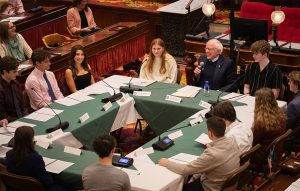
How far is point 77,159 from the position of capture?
5.41m

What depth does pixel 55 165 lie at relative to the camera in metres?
5.29

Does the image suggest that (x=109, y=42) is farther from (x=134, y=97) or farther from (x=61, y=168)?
(x=61, y=168)

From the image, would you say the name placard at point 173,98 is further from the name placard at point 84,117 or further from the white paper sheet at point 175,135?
the name placard at point 84,117

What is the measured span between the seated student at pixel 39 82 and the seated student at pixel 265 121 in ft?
8.76

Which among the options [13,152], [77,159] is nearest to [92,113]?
[77,159]

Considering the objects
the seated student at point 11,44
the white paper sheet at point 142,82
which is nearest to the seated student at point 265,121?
the white paper sheet at point 142,82

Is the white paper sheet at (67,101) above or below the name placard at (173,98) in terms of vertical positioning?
above

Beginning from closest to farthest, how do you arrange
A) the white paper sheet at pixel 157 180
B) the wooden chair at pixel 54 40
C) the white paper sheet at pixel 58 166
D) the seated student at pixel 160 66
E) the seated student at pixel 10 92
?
1. the white paper sheet at pixel 157 180
2. the white paper sheet at pixel 58 166
3. the seated student at pixel 10 92
4. the seated student at pixel 160 66
5. the wooden chair at pixel 54 40

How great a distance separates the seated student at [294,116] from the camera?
20.3 feet

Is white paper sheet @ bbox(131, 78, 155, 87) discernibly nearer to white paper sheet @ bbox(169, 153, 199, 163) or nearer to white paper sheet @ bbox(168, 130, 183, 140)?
white paper sheet @ bbox(168, 130, 183, 140)

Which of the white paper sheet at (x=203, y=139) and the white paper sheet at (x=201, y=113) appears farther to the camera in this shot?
the white paper sheet at (x=201, y=113)

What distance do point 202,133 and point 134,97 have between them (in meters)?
1.42

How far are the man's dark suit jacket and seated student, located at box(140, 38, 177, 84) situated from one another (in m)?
0.60

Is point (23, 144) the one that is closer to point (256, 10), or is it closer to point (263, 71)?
point (263, 71)
